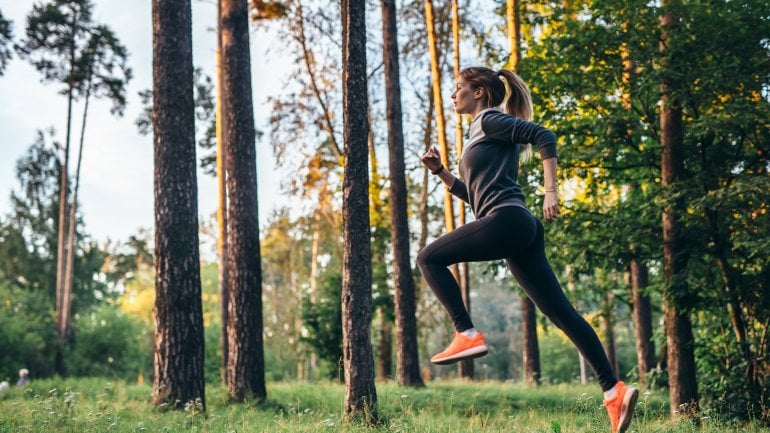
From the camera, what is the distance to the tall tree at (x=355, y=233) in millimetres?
8312

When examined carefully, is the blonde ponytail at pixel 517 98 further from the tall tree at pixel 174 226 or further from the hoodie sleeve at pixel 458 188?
the tall tree at pixel 174 226

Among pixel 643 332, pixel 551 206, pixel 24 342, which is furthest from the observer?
pixel 24 342

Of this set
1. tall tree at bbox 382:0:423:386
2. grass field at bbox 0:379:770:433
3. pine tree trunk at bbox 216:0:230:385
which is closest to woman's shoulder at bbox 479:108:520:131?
grass field at bbox 0:379:770:433

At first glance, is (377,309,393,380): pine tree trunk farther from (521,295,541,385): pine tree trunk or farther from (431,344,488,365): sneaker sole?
(431,344,488,365): sneaker sole

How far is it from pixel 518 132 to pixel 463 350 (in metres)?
1.41

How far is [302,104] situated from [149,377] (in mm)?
27273

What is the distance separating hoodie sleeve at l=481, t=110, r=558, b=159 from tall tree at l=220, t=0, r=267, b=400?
27.1ft

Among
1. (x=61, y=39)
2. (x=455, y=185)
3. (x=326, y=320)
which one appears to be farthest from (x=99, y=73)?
(x=455, y=185)

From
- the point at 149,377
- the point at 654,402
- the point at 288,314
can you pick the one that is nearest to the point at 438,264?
the point at 654,402

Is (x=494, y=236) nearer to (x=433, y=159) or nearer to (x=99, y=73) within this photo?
(x=433, y=159)

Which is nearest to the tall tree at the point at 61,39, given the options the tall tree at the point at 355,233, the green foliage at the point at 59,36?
the green foliage at the point at 59,36

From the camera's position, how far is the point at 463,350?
4.47 m

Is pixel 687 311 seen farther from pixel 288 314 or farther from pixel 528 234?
pixel 288 314

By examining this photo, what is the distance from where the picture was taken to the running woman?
13.9ft
